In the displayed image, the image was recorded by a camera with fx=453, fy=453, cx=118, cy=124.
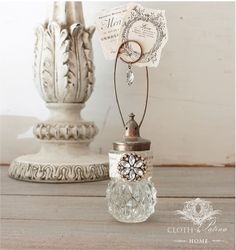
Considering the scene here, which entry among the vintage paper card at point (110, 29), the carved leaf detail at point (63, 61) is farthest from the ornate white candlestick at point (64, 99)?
the vintage paper card at point (110, 29)

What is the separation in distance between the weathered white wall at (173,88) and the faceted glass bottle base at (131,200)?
20.5 inches

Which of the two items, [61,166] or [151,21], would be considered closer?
[151,21]

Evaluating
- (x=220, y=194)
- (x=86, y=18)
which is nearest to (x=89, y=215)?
(x=220, y=194)

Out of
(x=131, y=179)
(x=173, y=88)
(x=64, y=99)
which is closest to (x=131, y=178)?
(x=131, y=179)

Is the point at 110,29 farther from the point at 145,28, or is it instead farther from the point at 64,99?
the point at 64,99

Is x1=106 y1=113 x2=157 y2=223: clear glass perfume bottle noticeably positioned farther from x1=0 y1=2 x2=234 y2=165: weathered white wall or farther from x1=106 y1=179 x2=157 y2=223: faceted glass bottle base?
x1=0 y1=2 x2=234 y2=165: weathered white wall

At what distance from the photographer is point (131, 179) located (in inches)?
24.5

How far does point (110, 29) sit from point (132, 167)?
211 mm

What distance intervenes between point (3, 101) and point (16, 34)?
18cm

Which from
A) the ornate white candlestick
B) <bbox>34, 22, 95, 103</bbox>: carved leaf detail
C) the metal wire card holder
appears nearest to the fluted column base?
the ornate white candlestick

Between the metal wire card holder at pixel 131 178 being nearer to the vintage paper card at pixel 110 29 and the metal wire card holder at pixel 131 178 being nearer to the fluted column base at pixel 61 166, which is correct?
the vintage paper card at pixel 110 29

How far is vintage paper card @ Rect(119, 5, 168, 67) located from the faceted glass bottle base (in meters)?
0.19

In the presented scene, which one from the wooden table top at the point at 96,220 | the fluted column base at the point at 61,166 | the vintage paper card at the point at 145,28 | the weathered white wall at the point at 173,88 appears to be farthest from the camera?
the weathered white wall at the point at 173,88

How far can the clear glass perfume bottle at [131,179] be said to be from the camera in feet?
2.04
